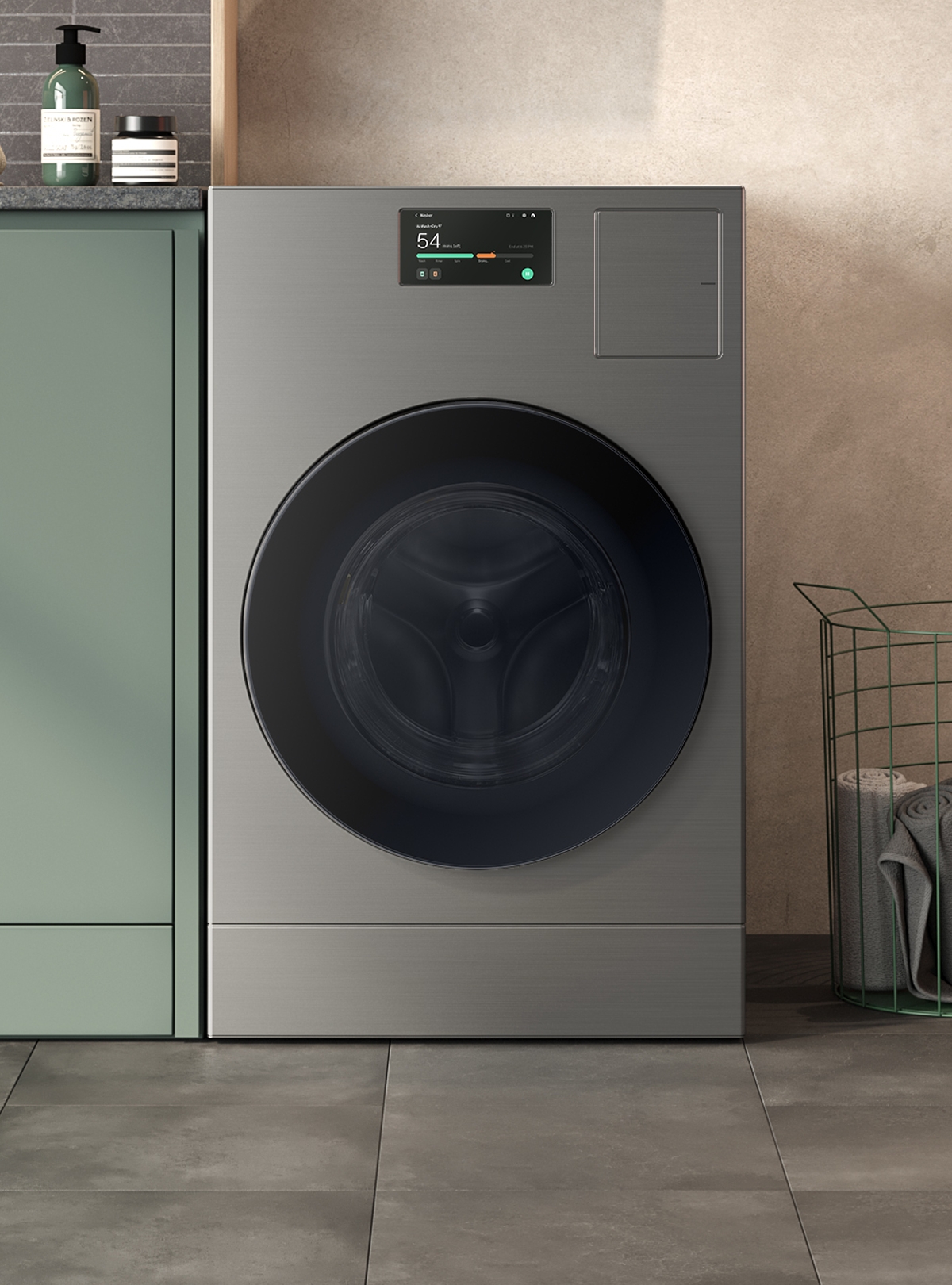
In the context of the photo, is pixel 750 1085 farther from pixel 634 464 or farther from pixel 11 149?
pixel 11 149

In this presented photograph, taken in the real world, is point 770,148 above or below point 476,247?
above

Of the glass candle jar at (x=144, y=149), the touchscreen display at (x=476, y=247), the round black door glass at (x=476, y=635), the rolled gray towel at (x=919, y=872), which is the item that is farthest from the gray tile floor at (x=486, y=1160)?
the glass candle jar at (x=144, y=149)

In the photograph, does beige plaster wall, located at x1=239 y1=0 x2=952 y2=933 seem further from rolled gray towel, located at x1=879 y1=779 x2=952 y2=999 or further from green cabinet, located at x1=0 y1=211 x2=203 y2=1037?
green cabinet, located at x1=0 y1=211 x2=203 y2=1037

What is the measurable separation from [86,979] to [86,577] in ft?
1.65

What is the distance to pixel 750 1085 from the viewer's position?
1635 millimetres

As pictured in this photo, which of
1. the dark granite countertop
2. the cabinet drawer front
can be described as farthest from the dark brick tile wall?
the cabinet drawer front

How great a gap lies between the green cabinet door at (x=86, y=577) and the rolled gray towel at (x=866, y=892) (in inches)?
36.4

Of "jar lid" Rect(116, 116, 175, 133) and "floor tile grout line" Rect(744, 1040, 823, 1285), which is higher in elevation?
"jar lid" Rect(116, 116, 175, 133)

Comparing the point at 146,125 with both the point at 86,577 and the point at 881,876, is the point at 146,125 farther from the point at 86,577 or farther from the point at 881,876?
the point at 881,876

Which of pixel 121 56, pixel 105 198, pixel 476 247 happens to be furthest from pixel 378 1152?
pixel 121 56

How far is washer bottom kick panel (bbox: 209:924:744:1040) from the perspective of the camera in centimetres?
173

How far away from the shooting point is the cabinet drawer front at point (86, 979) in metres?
1.74

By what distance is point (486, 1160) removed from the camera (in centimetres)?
144

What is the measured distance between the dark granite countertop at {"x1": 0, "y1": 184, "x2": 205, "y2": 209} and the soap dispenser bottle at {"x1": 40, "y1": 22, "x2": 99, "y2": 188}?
51 mm
